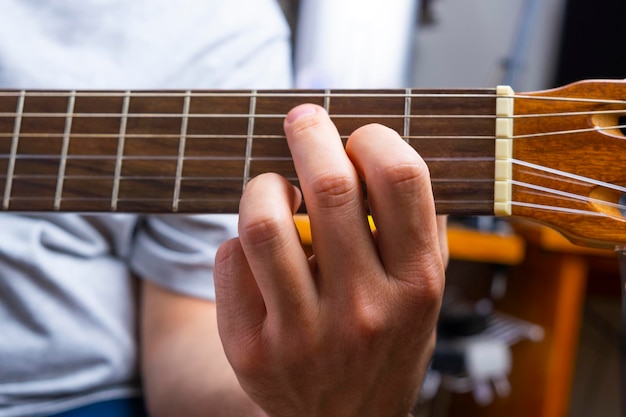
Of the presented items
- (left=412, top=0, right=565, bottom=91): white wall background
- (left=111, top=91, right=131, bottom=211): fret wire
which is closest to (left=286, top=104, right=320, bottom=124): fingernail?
(left=111, top=91, right=131, bottom=211): fret wire

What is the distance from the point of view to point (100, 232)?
0.65m

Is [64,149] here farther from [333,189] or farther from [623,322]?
[623,322]

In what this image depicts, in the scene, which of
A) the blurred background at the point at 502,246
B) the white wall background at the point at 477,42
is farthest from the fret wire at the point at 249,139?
the white wall background at the point at 477,42

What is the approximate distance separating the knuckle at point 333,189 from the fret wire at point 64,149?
22 centimetres

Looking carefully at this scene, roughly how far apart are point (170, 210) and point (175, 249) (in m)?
0.22

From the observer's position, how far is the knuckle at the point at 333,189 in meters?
0.39

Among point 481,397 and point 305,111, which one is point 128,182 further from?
point 481,397

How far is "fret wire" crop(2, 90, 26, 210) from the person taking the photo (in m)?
0.50

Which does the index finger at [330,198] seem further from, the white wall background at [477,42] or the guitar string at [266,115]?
the white wall background at [477,42]

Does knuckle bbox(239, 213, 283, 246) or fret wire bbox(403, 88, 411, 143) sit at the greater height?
fret wire bbox(403, 88, 411, 143)

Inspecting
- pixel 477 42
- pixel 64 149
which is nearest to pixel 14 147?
pixel 64 149

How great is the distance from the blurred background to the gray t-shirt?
24.7 inches

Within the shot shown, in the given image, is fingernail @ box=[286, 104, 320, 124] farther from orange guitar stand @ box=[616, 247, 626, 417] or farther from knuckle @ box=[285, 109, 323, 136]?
orange guitar stand @ box=[616, 247, 626, 417]

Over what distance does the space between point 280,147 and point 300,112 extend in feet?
0.11
